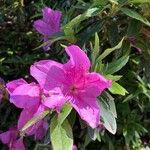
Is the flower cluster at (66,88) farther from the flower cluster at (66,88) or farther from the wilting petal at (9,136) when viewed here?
the wilting petal at (9,136)

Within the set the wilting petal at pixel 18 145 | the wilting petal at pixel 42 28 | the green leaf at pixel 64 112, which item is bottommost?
the wilting petal at pixel 18 145

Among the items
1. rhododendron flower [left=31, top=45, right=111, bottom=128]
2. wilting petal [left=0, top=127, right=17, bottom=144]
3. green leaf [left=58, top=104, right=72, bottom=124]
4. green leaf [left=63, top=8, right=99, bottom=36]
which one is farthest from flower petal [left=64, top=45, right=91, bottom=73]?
wilting petal [left=0, top=127, right=17, bottom=144]

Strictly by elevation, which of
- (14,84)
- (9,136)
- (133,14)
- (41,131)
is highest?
(133,14)

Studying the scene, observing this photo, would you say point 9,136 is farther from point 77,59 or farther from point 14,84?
point 77,59

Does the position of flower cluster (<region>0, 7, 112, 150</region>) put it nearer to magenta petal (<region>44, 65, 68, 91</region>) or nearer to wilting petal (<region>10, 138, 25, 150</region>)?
magenta petal (<region>44, 65, 68, 91</region>)

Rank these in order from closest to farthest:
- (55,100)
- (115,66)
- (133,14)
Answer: (55,100)
(115,66)
(133,14)

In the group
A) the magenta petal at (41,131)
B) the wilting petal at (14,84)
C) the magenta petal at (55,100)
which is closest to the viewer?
the magenta petal at (55,100)

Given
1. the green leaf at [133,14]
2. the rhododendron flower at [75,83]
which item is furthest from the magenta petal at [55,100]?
the green leaf at [133,14]

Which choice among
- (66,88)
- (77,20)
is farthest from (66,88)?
(77,20)
